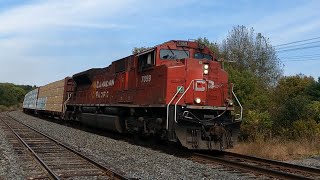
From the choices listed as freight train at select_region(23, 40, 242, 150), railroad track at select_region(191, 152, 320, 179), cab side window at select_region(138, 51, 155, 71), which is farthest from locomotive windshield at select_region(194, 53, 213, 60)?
railroad track at select_region(191, 152, 320, 179)

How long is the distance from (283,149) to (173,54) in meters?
4.84

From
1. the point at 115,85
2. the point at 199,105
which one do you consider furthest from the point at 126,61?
the point at 199,105

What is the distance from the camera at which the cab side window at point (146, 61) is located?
1345 cm

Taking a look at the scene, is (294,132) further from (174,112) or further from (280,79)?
(280,79)

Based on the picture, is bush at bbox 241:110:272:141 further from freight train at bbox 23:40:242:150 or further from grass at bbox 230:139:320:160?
freight train at bbox 23:40:242:150

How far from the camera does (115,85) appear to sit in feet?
55.1

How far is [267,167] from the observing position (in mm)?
9930

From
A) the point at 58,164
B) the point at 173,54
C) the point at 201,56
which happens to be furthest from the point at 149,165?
the point at 201,56

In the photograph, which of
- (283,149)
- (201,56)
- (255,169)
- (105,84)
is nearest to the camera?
(255,169)

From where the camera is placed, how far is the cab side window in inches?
529

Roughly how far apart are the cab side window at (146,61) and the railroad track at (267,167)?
3.52m

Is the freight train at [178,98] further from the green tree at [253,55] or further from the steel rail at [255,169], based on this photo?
the green tree at [253,55]

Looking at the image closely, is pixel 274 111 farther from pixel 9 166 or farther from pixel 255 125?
pixel 9 166

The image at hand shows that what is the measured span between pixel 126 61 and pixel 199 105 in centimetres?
473
